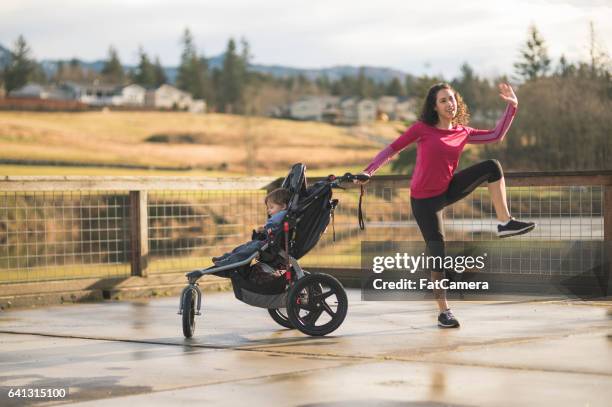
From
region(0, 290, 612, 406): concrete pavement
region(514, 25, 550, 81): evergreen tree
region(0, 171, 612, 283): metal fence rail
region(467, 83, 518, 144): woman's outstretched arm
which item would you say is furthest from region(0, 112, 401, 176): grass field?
region(467, 83, 518, 144): woman's outstretched arm

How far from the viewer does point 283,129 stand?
13088cm

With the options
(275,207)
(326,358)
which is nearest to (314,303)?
(275,207)

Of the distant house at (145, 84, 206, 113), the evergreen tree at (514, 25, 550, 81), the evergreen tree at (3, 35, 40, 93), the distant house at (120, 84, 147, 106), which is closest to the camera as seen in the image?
the evergreen tree at (514, 25, 550, 81)

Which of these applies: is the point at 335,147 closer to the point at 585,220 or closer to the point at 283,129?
the point at 283,129

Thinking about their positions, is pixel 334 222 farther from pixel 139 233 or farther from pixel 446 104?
pixel 446 104

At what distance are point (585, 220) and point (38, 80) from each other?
614 feet

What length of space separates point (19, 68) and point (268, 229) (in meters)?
164

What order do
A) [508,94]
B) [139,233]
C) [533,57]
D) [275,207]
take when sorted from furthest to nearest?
[533,57] → [139,233] → [508,94] → [275,207]

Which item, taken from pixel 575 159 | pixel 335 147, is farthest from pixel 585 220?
pixel 335 147

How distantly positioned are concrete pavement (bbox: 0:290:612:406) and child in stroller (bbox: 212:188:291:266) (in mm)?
569

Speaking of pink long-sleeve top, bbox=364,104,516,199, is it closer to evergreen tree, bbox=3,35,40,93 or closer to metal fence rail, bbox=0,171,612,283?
metal fence rail, bbox=0,171,612,283

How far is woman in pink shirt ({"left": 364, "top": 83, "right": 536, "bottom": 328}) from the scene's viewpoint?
8.35 m

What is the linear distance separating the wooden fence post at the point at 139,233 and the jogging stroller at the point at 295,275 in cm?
361

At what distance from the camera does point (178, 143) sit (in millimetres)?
117938
